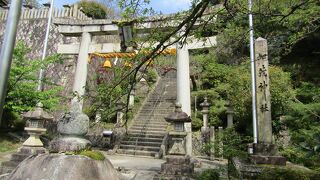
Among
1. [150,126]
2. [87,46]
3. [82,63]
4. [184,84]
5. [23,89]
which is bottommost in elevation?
[150,126]

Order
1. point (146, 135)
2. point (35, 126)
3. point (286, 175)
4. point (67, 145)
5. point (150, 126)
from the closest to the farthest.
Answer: point (67, 145)
point (286, 175)
point (35, 126)
point (146, 135)
point (150, 126)

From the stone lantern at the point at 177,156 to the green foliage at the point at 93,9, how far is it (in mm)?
16662

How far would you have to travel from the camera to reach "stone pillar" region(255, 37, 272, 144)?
275 inches

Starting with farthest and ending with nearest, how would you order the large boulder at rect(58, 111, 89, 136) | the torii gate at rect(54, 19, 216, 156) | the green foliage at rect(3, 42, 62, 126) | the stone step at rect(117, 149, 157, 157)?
the stone step at rect(117, 149, 157, 157), the green foliage at rect(3, 42, 62, 126), the torii gate at rect(54, 19, 216, 156), the large boulder at rect(58, 111, 89, 136)

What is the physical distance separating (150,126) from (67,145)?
43.5 feet

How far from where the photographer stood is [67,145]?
13.0ft

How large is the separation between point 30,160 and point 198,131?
13.2 metres

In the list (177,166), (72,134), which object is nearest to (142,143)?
(177,166)

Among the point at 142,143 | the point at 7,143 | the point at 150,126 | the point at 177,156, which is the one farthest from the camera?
the point at 150,126

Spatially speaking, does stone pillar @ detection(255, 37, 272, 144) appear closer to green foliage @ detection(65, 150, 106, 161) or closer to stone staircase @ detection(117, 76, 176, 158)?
green foliage @ detection(65, 150, 106, 161)

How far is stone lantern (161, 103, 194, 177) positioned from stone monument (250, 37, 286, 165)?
8.12 ft

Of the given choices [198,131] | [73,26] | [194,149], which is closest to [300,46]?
[198,131]

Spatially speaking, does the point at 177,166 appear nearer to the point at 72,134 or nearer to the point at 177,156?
the point at 177,156

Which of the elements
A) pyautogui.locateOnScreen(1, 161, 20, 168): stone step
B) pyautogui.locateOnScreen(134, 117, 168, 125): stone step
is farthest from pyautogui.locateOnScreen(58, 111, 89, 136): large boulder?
pyautogui.locateOnScreen(134, 117, 168, 125): stone step
